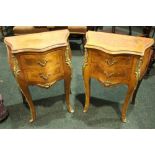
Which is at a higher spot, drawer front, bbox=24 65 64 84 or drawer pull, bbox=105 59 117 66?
drawer pull, bbox=105 59 117 66

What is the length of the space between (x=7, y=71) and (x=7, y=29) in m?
1.36

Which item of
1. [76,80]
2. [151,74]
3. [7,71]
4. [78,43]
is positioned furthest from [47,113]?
[78,43]

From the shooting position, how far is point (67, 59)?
160cm

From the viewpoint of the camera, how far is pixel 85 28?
295 centimetres

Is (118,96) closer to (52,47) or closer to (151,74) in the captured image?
(151,74)

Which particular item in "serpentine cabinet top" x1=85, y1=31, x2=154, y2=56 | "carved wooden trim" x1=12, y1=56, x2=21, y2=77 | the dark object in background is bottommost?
the dark object in background

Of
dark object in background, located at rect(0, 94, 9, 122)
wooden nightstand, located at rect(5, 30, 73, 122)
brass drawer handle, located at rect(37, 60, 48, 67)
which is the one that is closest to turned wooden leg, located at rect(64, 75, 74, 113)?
wooden nightstand, located at rect(5, 30, 73, 122)

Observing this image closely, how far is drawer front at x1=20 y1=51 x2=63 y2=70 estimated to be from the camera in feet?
4.83

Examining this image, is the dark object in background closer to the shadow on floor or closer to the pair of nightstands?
the shadow on floor

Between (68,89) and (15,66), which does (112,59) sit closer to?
(68,89)

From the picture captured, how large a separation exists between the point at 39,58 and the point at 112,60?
0.54 metres

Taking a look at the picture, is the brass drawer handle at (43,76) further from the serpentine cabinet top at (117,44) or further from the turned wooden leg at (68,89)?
the serpentine cabinet top at (117,44)

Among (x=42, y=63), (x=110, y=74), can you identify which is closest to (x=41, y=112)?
(x=42, y=63)

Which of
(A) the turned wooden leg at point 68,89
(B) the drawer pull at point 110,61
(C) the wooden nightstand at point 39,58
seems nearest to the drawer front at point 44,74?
(C) the wooden nightstand at point 39,58
